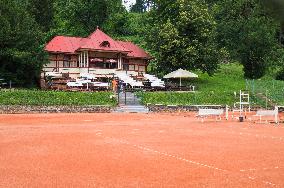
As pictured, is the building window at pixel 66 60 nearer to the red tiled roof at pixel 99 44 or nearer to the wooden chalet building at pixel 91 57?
the wooden chalet building at pixel 91 57

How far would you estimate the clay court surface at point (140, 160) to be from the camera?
7.75m

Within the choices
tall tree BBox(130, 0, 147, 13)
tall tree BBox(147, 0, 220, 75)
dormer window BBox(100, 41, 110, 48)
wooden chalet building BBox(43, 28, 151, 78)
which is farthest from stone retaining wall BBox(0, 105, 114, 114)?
tall tree BBox(130, 0, 147, 13)

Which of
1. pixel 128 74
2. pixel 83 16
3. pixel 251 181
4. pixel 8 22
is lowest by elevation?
pixel 251 181

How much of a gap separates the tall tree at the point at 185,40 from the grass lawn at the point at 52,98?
1011cm

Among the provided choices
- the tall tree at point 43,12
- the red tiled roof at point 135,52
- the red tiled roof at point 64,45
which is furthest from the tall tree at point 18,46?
the tall tree at point 43,12

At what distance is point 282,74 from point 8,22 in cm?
2926

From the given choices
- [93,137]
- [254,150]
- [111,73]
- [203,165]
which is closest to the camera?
[203,165]

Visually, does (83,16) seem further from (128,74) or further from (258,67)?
(258,67)

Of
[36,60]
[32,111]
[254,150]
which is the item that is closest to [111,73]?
[36,60]

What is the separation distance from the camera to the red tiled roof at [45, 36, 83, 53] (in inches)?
1720

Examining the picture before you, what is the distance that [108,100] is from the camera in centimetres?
3400

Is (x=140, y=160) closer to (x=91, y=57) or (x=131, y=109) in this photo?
(x=131, y=109)

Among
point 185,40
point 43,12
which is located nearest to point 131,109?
point 185,40

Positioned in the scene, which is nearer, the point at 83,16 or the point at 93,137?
the point at 93,137
